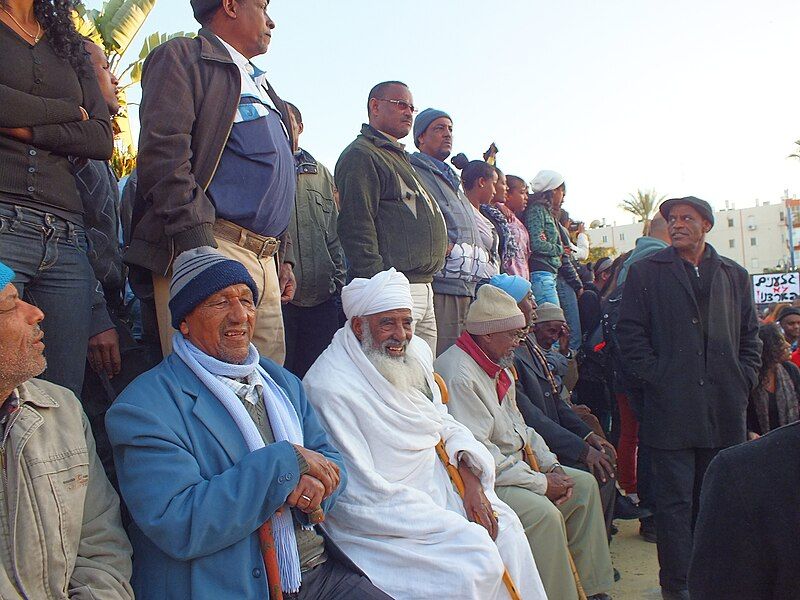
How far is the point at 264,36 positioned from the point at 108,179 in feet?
3.41

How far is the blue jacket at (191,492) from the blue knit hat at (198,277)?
369 mm

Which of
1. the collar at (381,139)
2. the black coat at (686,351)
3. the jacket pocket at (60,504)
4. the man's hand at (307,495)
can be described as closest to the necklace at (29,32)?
the jacket pocket at (60,504)

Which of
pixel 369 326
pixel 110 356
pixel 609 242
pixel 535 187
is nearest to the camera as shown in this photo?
pixel 110 356

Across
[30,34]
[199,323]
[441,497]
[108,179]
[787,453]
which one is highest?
[30,34]

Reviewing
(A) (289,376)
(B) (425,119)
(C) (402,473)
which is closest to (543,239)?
(B) (425,119)

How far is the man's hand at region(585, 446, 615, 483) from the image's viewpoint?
526cm

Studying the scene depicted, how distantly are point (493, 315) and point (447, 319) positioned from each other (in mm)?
871

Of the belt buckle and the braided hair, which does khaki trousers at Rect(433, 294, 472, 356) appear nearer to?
the belt buckle

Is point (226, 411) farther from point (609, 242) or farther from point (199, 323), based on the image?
point (609, 242)

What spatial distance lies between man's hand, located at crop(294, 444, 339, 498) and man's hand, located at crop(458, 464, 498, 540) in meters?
→ 1.08

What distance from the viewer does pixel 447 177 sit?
20.6 feet

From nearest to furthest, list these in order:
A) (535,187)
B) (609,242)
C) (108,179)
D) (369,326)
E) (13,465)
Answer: (13,465), (108,179), (369,326), (535,187), (609,242)

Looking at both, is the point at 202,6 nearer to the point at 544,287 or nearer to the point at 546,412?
the point at 546,412

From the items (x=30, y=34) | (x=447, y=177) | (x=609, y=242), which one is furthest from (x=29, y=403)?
(x=609, y=242)
